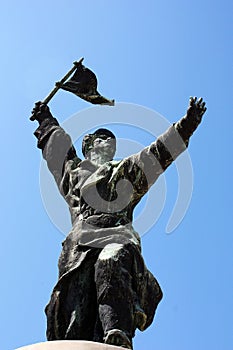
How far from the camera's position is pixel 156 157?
8.34 m

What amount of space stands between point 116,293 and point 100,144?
7.54ft

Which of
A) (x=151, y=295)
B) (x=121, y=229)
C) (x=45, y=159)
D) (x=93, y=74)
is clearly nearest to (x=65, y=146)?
(x=45, y=159)

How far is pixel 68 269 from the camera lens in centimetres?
777

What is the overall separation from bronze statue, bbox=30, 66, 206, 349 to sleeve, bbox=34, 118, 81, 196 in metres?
0.01

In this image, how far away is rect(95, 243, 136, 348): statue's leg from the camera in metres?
6.98

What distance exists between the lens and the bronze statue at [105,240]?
7273 mm

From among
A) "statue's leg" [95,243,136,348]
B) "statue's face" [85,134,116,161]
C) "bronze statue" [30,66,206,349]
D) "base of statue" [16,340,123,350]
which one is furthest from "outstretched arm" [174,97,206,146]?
"base of statue" [16,340,123,350]

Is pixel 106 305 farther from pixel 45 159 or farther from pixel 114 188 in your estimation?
pixel 45 159

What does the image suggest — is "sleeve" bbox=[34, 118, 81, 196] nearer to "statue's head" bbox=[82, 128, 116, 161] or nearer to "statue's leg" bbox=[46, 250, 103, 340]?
"statue's head" bbox=[82, 128, 116, 161]

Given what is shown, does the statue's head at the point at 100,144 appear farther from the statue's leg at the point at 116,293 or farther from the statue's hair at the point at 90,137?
the statue's leg at the point at 116,293

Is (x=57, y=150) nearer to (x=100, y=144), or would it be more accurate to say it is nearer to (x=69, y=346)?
(x=100, y=144)

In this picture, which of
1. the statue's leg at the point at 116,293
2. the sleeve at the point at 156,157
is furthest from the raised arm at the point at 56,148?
the statue's leg at the point at 116,293

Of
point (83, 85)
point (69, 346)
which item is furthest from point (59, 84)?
point (69, 346)

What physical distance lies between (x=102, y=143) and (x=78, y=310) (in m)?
2.25
